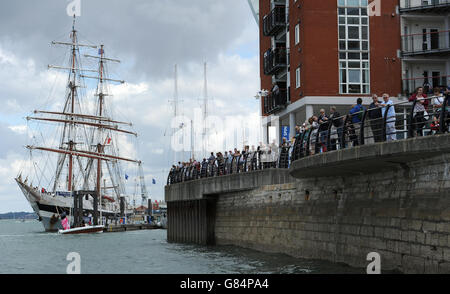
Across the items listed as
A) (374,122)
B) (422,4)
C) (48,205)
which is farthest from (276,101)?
(48,205)

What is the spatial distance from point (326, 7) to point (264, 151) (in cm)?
1167

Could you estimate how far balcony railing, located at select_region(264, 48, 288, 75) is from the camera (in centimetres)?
4138

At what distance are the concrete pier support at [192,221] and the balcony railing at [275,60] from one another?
10075mm

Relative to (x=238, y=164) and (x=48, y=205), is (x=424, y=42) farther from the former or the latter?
(x=48, y=205)

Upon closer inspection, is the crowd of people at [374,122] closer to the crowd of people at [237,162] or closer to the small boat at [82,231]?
the crowd of people at [237,162]

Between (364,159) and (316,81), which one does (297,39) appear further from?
(364,159)

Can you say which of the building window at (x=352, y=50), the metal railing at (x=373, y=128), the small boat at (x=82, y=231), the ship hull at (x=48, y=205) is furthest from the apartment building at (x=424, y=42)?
the ship hull at (x=48, y=205)

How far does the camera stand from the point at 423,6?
3716cm

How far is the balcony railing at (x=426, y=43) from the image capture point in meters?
37.3

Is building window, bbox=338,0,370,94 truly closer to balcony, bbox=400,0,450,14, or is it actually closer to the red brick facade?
the red brick facade

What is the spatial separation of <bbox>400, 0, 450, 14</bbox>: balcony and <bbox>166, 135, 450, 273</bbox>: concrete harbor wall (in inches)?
581

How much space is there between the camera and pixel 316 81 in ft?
121

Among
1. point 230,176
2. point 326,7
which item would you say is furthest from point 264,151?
point 326,7

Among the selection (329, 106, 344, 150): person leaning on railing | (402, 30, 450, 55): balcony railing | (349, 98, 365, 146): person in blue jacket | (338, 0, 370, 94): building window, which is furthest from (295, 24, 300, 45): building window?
(349, 98, 365, 146): person in blue jacket
